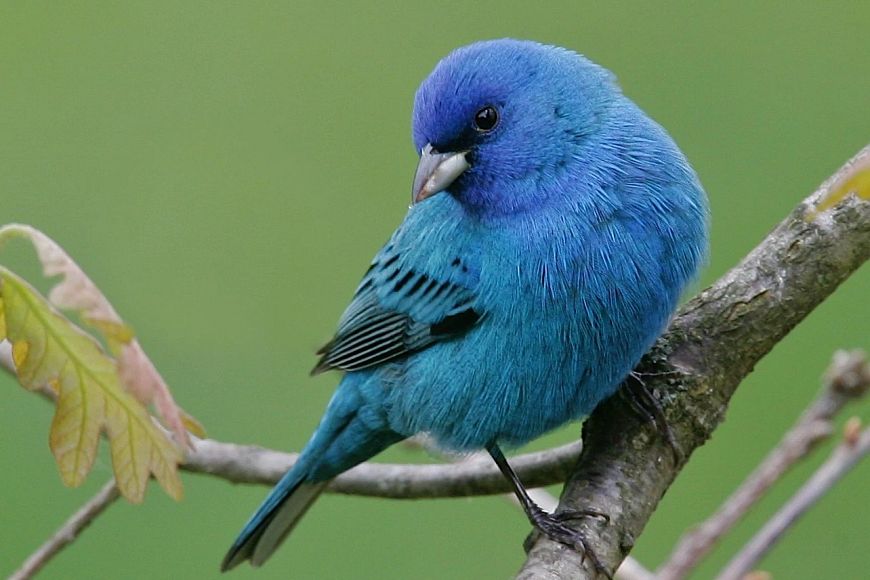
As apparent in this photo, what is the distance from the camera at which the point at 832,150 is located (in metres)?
4.62

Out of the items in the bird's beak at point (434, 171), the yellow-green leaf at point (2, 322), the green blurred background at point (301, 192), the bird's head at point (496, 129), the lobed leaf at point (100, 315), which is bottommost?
the green blurred background at point (301, 192)

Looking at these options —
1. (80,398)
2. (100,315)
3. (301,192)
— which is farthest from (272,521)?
(301,192)

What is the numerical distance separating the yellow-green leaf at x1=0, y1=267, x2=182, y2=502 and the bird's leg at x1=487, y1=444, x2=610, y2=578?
1.88ft

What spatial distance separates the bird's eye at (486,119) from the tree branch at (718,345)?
0.50 m

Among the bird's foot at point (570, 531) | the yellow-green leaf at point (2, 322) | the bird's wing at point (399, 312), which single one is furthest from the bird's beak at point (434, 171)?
the yellow-green leaf at point (2, 322)

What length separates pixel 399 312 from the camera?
2.77 meters

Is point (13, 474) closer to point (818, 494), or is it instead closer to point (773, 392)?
point (773, 392)

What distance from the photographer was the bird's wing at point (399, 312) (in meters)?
2.62

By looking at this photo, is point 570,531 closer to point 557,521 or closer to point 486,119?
point 557,521

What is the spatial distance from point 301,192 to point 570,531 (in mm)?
3276

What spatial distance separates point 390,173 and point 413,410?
240 cm

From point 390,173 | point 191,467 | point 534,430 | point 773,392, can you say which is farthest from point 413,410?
point 390,173

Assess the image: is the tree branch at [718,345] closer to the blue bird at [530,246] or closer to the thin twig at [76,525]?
the blue bird at [530,246]

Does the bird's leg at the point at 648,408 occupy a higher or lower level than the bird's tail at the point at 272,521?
higher
